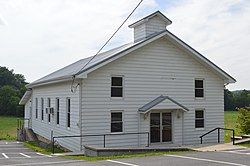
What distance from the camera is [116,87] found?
2186 centimetres

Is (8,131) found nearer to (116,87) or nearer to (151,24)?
(116,87)

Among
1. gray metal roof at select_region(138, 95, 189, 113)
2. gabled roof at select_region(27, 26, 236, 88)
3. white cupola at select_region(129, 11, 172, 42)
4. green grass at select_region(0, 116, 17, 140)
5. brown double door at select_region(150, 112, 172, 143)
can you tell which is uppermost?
white cupola at select_region(129, 11, 172, 42)

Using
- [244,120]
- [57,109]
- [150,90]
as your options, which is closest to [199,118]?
[150,90]

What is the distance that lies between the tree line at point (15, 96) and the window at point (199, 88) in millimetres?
55284

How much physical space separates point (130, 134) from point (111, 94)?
8.69ft

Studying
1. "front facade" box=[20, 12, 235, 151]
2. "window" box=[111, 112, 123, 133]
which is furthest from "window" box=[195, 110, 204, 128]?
"window" box=[111, 112, 123, 133]

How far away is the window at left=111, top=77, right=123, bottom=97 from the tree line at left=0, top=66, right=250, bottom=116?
2257 inches

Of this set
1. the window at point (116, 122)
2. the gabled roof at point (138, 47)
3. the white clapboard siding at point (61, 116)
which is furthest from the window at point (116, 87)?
the white clapboard siding at point (61, 116)

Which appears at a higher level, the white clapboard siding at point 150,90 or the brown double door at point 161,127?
the white clapboard siding at point 150,90

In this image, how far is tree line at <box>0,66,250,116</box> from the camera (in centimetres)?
7731

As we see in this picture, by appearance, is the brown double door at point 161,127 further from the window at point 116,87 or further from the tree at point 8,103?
the tree at point 8,103

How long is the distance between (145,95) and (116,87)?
1983mm

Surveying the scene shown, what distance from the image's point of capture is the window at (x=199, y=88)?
24609mm

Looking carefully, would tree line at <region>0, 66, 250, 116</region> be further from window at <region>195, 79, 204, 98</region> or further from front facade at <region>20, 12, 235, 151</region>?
window at <region>195, 79, 204, 98</region>
